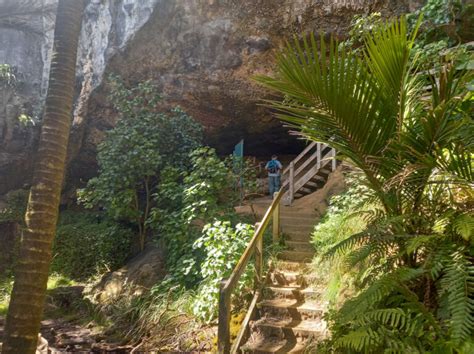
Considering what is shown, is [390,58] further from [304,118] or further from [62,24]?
[62,24]

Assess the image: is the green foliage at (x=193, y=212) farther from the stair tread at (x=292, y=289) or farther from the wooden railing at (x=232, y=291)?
the stair tread at (x=292, y=289)

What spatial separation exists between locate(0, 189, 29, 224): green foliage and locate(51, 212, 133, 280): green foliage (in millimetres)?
1436

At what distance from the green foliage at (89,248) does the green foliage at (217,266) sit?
4.19 meters

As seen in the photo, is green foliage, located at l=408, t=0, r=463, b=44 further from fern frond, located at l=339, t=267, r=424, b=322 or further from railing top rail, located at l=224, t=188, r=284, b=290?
fern frond, located at l=339, t=267, r=424, b=322

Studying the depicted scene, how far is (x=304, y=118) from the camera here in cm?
240

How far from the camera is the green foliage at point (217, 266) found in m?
4.87

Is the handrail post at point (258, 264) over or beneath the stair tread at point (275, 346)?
over

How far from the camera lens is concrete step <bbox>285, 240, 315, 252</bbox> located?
18.9 ft

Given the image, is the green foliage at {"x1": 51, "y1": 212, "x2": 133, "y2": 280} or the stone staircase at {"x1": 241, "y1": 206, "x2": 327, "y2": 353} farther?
the green foliage at {"x1": 51, "y1": 212, "x2": 133, "y2": 280}

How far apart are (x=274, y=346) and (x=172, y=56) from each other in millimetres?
7698

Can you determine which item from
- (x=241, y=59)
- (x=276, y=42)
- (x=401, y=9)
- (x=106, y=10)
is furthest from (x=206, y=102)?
(x=401, y=9)

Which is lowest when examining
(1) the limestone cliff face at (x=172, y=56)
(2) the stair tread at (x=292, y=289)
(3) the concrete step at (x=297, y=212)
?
(2) the stair tread at (x=292, y=289)

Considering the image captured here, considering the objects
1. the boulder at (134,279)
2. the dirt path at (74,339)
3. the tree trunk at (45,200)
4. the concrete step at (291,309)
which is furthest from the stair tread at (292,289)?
the boulder at (134,279)

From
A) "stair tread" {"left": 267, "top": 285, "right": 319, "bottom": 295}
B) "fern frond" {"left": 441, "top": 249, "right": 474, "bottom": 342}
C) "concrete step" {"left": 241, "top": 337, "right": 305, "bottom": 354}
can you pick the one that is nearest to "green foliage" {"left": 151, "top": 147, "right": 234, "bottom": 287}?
"stair tread" {"left": 267, "top": 285, "right": 319, "bottom": 295}
